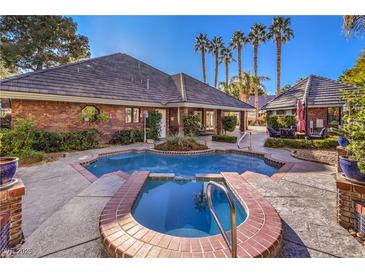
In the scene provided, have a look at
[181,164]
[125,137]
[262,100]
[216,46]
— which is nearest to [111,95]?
[125,137]

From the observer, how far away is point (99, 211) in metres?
3.80

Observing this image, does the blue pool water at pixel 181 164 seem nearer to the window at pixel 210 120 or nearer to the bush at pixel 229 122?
the bush at pixel 229 122

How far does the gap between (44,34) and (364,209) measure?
91.4ft

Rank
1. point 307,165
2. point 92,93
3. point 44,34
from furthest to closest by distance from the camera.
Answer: point 44,34, point 92,93, point 307,165

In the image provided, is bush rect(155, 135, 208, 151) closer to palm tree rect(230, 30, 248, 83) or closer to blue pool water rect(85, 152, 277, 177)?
blue pool water rect(85, 152, 277, 177)

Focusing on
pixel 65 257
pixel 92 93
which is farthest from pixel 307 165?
pixel 92 93

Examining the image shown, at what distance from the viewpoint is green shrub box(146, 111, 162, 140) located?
15.2 metres

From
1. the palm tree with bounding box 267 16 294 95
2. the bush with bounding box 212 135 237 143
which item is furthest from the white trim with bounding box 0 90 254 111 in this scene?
the palm tree with bounding box 267 16 294 95

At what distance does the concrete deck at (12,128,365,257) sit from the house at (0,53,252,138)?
5.85m

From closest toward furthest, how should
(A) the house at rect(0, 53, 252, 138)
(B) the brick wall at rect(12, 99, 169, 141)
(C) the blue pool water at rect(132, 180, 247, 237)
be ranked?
1. (C) the blue pool water at rect(132, 180, 247, 237)
2. (B) the brick wall at rect(12, 99, 169, 141)
3. (A) the house at rect(0, 53, 252, 138)

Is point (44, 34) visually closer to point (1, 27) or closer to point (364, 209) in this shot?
point (1, 27)
